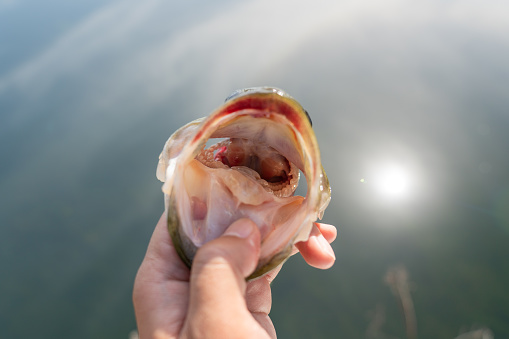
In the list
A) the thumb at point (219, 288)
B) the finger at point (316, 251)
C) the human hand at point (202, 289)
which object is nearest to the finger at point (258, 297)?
the finger at point (316, 251)

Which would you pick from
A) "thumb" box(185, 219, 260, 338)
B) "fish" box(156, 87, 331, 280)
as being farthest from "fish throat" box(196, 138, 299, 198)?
"thumb" box(185, 219, 260, 338)

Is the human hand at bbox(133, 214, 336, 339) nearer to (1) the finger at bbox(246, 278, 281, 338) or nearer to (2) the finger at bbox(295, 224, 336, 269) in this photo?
(1) the finger at bbox(246, 278, 281, 338)

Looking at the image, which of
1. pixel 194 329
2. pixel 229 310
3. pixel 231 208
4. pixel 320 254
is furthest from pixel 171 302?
pixel 320 254

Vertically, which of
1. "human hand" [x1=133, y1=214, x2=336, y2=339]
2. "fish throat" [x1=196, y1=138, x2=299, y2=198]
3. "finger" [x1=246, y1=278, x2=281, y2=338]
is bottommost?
"finger" [x1=246, y1=278, x2=281, y2=338]

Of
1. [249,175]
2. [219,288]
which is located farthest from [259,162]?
[219,288]

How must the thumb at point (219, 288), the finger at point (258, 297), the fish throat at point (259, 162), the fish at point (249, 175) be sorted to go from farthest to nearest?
the finger at point (258, 297)
the fish throat at point (259, 162)
the fish at point (249, 175)
the thumb at point (219, 288)

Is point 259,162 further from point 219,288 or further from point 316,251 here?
point 219,288

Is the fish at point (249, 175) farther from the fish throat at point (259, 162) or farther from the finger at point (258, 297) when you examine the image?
the finger at point (258, 297)
